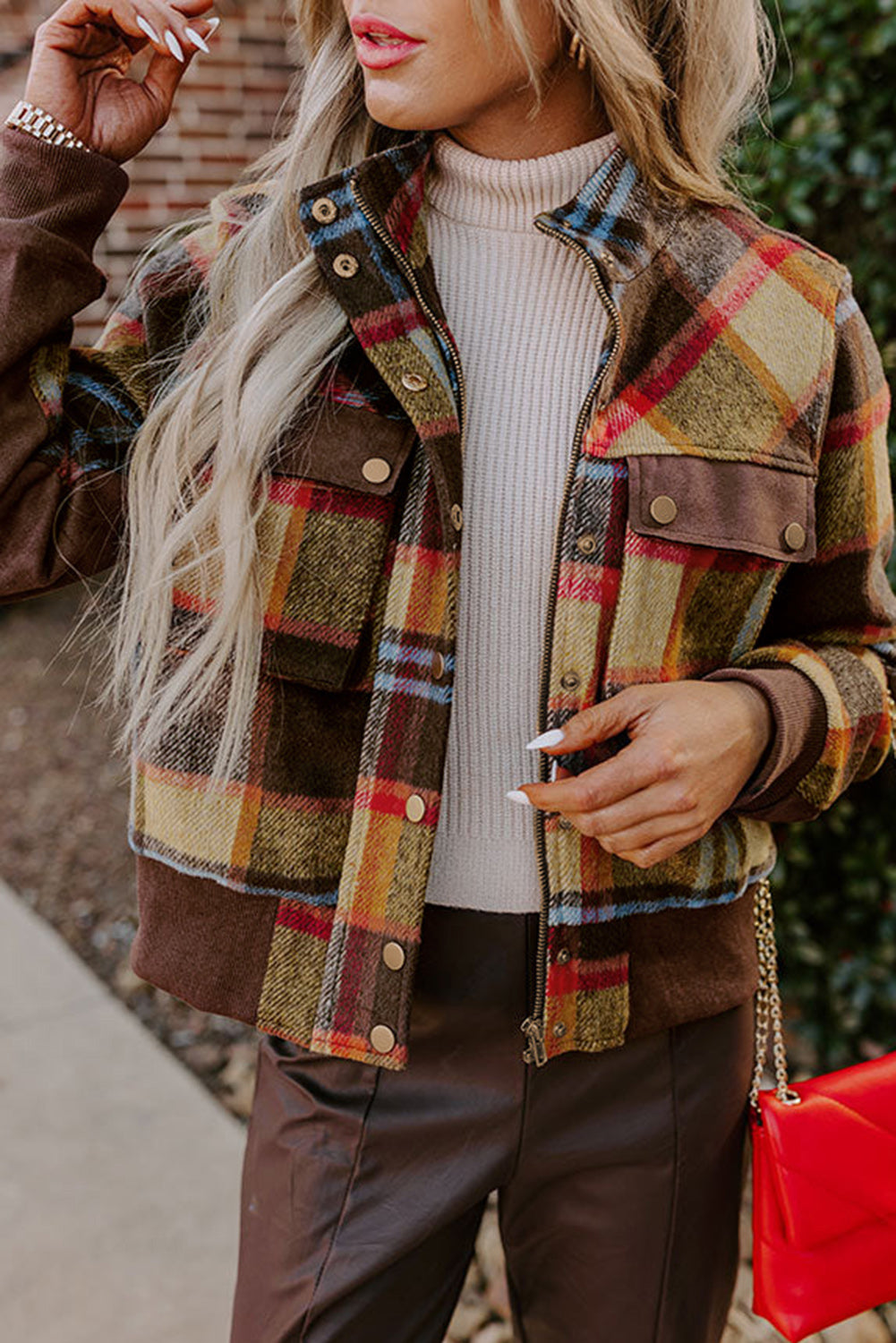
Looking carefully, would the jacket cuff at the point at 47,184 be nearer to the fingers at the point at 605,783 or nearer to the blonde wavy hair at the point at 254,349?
the blonde wavy hair at the point at 254,349

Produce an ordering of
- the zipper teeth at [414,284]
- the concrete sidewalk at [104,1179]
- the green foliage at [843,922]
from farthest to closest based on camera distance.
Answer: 1. the green foliage at [843,922]
2. the concrete sidewalk at [104,1179]
3. the zipper teeth at [414,284]

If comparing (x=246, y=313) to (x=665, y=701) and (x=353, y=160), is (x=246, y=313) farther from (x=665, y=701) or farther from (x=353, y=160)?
(x=665, y=701)

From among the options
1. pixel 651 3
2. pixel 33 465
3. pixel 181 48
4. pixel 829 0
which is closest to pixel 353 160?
pixel 181 48

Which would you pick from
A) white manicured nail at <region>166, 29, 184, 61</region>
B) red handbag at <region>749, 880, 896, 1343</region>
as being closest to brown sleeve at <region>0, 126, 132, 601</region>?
white manicured nail at <region>166, 29, 184, 61</region>

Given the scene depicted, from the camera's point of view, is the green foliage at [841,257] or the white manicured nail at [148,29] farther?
the green foliage at [841,257]

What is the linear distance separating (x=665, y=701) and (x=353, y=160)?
0.70m

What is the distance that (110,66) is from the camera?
1.52 meters

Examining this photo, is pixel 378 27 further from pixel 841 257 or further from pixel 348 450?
pixel 841 257

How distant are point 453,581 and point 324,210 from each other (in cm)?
42

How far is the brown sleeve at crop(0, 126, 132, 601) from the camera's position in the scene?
4.58 feet

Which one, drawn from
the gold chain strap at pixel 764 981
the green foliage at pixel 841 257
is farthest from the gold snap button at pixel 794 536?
the green foliage at pixel 841 257

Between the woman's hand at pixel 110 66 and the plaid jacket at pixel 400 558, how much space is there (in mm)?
56

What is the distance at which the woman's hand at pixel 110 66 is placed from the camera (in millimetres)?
1460

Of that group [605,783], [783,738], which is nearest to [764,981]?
[783,738]
